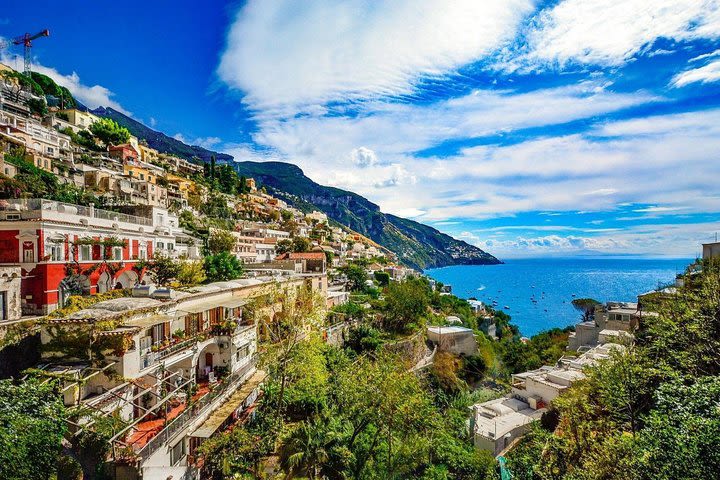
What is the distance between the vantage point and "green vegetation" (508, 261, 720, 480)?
343 inches

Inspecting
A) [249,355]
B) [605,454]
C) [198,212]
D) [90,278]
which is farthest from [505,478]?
[198,212]

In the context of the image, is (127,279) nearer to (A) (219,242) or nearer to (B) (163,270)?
(B) (163,270)

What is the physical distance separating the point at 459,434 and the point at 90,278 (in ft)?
75.3

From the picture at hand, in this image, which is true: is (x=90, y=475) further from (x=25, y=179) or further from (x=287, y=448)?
(x=25, y=179)

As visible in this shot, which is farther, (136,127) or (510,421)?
(136,127)

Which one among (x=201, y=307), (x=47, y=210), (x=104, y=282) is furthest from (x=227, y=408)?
(x=47, y=210)

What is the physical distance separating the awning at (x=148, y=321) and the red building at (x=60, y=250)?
15.8 ft

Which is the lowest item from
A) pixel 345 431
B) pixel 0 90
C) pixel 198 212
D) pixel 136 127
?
pixel 345 431

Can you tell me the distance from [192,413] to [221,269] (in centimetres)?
1746

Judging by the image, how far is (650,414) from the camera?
1253cm

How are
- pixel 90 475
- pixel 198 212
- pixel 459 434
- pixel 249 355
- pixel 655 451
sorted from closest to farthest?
pixel 655 451 → pixel 90 475 → pixel 249 355 → pixel 459 434 → pixel 198 212

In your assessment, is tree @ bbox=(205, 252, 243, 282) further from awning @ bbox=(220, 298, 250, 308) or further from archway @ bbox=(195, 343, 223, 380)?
archway @ bbox=(195, 343, 223, 380)

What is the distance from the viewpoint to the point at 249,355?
19.8 meters

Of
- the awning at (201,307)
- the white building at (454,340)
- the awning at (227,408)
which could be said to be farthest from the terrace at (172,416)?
the white building at (454,340)
